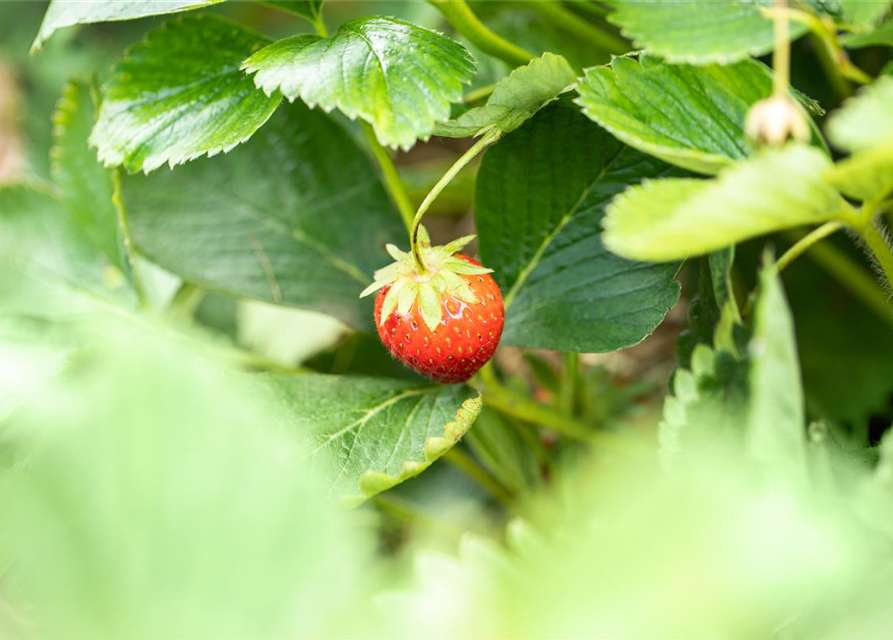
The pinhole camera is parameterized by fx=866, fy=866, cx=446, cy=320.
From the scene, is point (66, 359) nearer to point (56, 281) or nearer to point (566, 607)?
point (56, 281)

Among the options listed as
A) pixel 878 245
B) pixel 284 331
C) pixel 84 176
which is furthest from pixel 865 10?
pixel 284 331

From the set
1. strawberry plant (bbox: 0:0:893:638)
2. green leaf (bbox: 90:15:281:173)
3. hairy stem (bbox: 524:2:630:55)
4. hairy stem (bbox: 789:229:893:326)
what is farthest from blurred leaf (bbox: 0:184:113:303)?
hairy stem (bbox: 789:229:893:326)

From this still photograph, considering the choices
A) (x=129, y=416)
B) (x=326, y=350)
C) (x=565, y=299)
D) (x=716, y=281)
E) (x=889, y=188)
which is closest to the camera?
(x=129, y=416)

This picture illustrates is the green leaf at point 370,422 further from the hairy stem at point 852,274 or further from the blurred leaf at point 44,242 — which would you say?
the hairy stem at point 852,274

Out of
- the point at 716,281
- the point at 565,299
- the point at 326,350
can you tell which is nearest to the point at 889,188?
the point at 716,281

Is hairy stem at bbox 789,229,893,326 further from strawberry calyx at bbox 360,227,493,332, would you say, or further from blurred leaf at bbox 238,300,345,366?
blurred leaf at bbox 238,300,345,366
